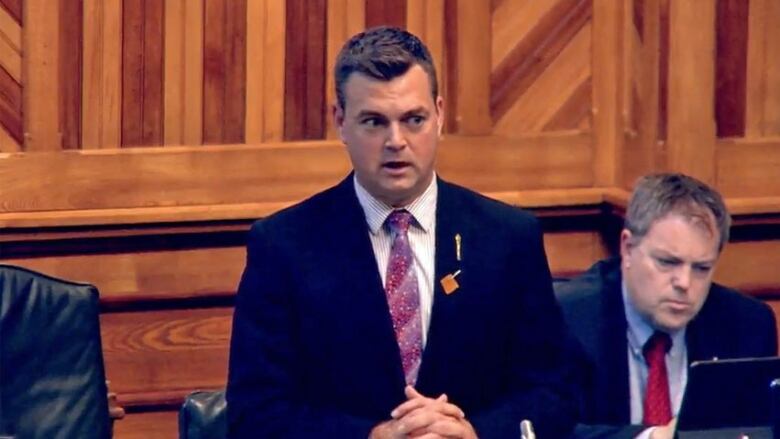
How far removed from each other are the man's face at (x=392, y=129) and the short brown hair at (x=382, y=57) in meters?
0.01

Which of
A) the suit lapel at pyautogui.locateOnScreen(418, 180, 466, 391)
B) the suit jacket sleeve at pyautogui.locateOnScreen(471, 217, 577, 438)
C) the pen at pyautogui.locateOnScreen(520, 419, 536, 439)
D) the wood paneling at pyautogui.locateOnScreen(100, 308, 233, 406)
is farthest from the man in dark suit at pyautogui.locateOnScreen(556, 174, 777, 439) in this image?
the wood paneling at pyautogui.locateOnScreen(100, 308, 233, 406)

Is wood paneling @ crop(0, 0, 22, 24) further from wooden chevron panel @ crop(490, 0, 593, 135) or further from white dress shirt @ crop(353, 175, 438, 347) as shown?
white dress shirt @ crop(353, 175, 438, 347)

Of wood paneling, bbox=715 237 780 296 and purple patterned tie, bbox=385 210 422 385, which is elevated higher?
purple patterned tie, bbox=385 210 422 385

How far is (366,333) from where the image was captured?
2951 mm

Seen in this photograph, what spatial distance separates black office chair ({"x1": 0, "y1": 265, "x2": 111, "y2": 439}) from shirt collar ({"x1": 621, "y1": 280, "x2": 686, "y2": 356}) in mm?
1144

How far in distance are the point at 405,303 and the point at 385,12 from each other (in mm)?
1874

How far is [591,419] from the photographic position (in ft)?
11.3

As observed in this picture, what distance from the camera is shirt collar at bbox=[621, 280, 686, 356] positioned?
11.6 feet

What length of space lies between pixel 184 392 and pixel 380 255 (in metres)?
1.70

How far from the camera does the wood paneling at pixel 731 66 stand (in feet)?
15.6

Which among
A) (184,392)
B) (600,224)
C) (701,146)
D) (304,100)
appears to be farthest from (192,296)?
(701,146)

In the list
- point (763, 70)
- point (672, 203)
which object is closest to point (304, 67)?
point (763, 70)

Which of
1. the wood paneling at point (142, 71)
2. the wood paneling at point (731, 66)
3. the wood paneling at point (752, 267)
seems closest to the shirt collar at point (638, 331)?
the wood paneling at point (752, 267)

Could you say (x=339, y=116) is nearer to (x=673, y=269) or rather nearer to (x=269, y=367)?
(x=269, y=367)
